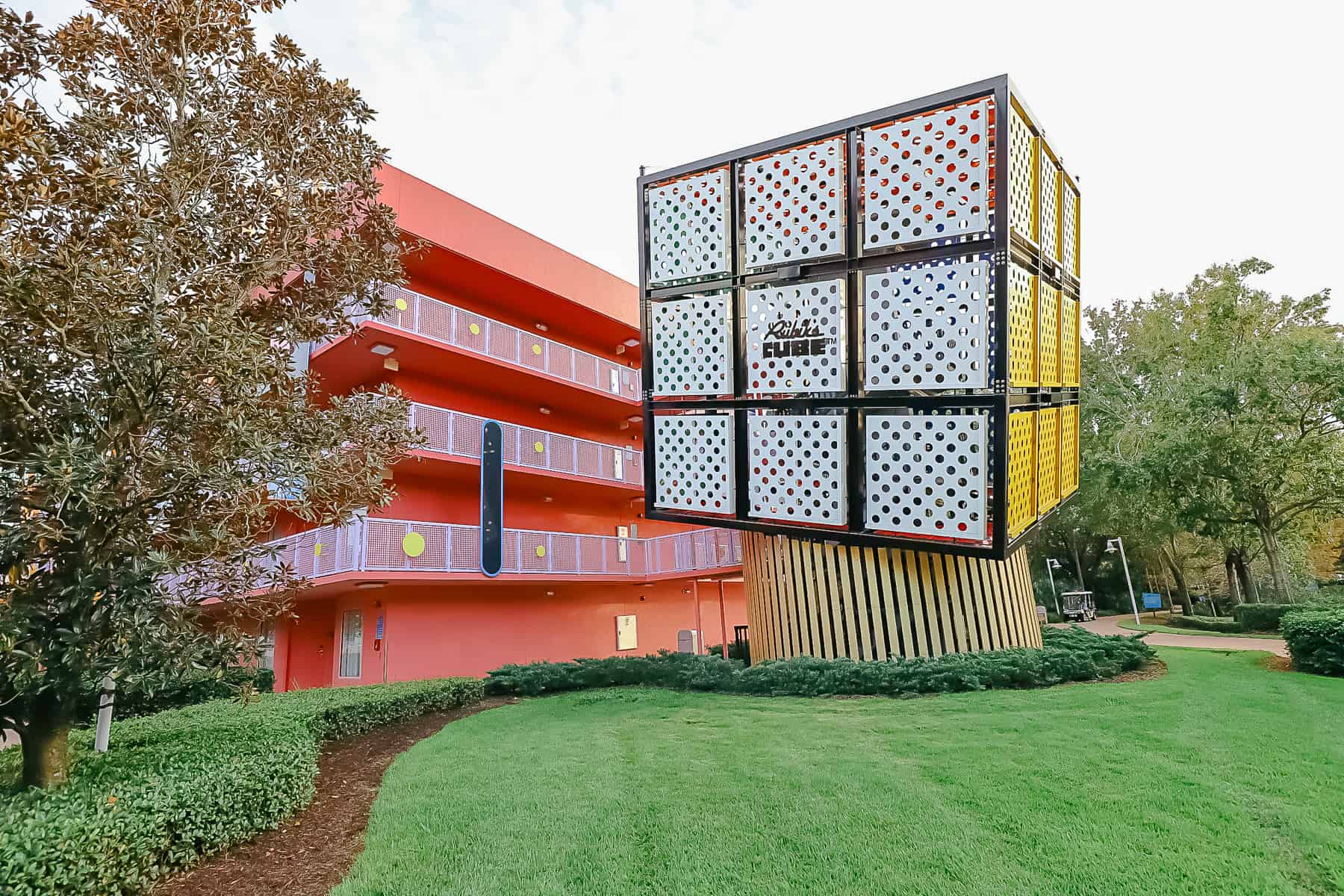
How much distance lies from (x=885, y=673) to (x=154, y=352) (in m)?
9.18

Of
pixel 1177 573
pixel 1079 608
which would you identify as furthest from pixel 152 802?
pixel 1177 573

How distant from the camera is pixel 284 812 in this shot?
658cm

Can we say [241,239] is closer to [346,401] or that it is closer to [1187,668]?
[346,401]

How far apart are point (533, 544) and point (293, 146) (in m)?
11.7

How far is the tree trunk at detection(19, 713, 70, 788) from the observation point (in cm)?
640

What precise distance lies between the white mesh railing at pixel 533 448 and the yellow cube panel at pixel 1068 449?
36.0 ft

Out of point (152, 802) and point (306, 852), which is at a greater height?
point (152, 802)

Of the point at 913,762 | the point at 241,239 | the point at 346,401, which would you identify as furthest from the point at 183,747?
the point at 913,762

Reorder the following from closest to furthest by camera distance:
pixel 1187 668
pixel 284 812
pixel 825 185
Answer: pixel 284 812 → pixel 825 185 → pixel 1187 668

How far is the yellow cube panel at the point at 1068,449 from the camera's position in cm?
1185

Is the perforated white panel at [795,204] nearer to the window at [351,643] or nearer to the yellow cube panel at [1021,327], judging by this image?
the yellow cube panel at [1021,327]

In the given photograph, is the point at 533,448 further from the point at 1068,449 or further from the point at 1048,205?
the point at 1048,205

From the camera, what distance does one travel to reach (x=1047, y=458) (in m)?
11.1

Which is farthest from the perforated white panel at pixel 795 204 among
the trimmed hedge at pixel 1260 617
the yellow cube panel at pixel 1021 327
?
the trimmed hedge at pixel 1260 617
